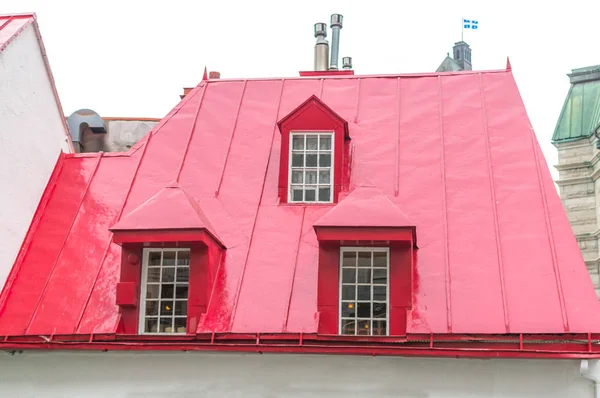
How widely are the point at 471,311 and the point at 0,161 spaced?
27.4 ft

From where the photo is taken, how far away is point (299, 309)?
13750mm

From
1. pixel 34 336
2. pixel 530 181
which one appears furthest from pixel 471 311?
→ pixel 34 336

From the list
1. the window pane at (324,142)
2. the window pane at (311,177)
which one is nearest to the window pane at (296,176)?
the window pane at (311,177)

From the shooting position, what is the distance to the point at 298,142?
16.3 metres

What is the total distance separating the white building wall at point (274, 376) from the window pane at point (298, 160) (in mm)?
4140

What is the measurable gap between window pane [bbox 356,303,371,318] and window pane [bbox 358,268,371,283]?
1.31ft

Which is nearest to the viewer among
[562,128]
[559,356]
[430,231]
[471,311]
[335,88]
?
[559,356]

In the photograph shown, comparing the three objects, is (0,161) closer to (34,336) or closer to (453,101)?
(34,336)

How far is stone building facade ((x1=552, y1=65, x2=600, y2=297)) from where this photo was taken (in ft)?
94.3

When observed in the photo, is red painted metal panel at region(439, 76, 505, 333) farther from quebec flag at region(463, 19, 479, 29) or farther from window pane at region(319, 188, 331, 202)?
quebec flag at region(463, 19, 479, 29)

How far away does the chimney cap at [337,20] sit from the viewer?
21.4m

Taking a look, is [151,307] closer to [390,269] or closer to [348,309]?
[348,309]

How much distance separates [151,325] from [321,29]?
9.83 metres

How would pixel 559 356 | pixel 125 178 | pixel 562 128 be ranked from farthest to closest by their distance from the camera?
pixel 562 128 < pixel 125 178 < pixel 559 356
